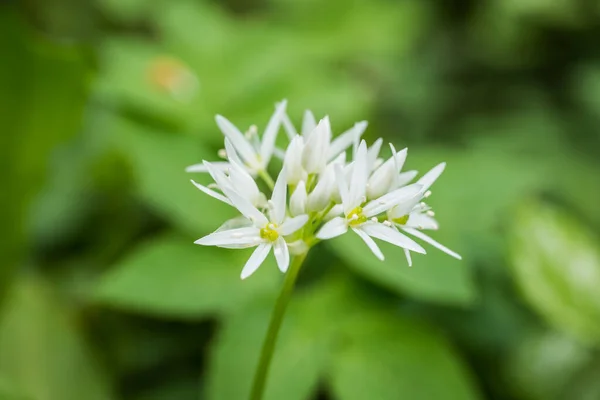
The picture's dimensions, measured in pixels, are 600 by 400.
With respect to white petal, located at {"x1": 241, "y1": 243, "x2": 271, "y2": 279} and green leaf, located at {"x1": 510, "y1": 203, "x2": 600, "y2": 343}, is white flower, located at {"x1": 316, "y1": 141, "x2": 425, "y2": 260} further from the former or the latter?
green leaf, located at {"x1": 510, "y1": 203, "x2": 600, "y2": 343}

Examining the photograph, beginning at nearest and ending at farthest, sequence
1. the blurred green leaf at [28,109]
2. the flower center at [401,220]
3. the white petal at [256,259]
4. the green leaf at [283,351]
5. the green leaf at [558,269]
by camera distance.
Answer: the white petal at [256,259] < the flower center at [401,220] < the green leaf at [283,351] < the green leaf at [558,269] < the blurred green leaf at [28,109]

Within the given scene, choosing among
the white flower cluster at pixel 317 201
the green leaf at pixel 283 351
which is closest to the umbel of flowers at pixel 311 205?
the white flower cluster at pixel 317 201

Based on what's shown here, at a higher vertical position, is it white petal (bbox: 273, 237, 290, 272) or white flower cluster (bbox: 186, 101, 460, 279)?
white flower cluster (bbox: 186, 101, 460, 279)

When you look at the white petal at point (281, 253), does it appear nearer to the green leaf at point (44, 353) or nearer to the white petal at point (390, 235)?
the white petal at point (390, 235)

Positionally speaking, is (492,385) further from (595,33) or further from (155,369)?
(595,33)

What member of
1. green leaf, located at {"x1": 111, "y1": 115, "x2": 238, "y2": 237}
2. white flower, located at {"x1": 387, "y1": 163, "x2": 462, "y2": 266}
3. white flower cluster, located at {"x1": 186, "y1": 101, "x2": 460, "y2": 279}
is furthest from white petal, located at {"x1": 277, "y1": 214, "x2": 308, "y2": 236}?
green leaf, located at {"x1": 111, "y1": 115, "x2": 238, "y2": 237}

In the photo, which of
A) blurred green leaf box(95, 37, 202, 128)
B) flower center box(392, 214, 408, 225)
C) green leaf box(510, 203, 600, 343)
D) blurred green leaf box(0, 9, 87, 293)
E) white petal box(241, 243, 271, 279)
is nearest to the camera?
white petal box(241, 243, 271, 279)

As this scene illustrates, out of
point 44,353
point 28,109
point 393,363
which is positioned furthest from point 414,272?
point 28,109
